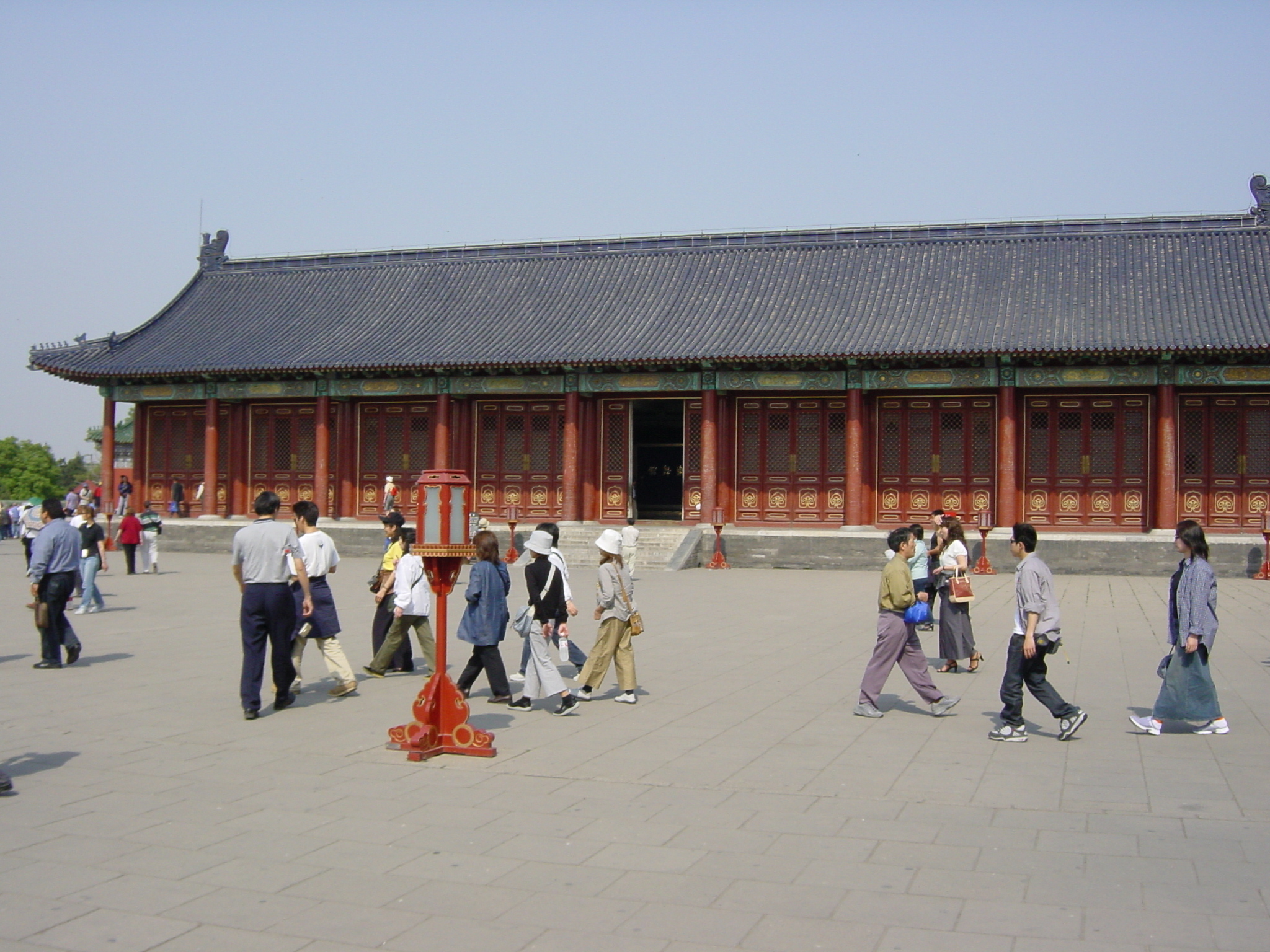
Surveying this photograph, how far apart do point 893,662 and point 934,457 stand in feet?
61.2

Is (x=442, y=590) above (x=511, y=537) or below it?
above

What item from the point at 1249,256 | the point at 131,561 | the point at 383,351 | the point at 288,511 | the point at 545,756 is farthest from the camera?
the point at 288,511

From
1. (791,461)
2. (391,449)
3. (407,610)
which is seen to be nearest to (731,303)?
(791,461)

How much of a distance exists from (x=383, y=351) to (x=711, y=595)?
13.5 metres

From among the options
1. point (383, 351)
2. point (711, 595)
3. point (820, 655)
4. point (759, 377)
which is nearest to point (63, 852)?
point (820, 655)

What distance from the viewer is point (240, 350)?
3092cm

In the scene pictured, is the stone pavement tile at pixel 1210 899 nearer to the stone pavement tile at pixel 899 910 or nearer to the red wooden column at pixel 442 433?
the stone pavement tile at pixel 899 910

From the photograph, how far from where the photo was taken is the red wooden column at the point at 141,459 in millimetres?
32625

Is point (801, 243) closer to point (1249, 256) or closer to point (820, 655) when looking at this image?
point (1249, 256)

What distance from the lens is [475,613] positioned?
898 centimetres

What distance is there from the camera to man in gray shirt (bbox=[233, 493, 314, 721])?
28.7ft

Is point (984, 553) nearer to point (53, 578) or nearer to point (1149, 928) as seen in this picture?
point (53, 578)

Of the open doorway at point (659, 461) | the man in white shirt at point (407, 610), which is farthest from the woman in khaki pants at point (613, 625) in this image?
the open doorway at point (659, 461)

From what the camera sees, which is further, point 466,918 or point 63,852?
point 63,852
